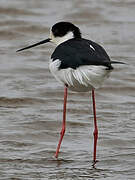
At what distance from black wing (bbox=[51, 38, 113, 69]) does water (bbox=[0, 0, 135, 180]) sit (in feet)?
3.16

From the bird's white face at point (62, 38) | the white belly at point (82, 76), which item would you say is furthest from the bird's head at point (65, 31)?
the white belly at point (82, 76)

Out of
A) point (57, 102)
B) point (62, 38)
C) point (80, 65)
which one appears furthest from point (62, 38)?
point (57, 102)

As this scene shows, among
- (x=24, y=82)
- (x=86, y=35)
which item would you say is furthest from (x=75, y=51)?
(x=86, y=35)

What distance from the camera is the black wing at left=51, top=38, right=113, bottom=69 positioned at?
246 inches

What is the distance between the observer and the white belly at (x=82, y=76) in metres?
6.22

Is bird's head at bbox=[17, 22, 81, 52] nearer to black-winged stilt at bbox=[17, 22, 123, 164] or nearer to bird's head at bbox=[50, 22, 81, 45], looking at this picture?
bird's head at bbox=[50, 22, 81, 45]

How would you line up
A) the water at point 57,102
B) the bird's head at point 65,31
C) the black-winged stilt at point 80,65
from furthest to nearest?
the bird's head at point 65,31, the water at point 57,102, the black-winged stilt at point 80,65

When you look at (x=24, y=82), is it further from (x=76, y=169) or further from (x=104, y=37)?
(x=76, y=169)

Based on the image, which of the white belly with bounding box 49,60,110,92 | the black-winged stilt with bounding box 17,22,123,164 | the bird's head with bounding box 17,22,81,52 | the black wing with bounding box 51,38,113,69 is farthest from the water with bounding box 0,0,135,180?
the bird's head with bounding box 17,22,81,52

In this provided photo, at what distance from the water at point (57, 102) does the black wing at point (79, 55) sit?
37.9 inches

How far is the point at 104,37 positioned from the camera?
1185cm

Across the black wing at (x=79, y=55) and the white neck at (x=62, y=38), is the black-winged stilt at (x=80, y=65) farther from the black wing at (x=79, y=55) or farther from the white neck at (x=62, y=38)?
the white neck at (x=62, y=38)

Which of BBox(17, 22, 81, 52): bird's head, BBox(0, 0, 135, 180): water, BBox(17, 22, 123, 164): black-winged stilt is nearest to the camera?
BBox(17, 22, 123, 164): black-winged stilt

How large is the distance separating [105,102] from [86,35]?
10.7ft
